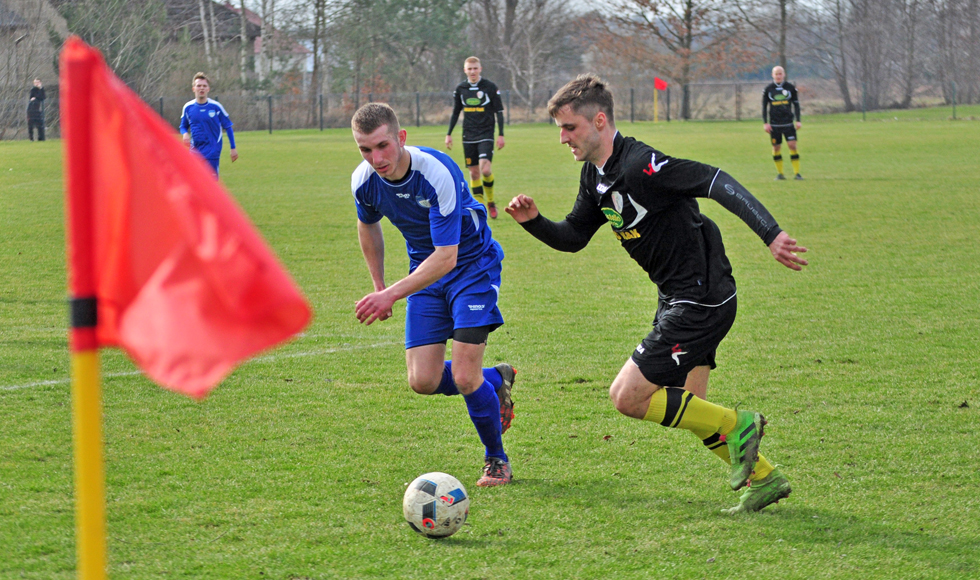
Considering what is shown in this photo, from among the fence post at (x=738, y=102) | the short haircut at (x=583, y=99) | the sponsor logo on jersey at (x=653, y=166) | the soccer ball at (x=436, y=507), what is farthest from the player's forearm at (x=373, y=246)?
the fence post at (x=738, y=102)

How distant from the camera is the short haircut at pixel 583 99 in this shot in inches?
163

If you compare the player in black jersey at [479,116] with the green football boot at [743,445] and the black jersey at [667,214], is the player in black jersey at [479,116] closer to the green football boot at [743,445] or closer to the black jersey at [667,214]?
the black jersey at [667,214]

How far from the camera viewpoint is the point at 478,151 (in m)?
15.4

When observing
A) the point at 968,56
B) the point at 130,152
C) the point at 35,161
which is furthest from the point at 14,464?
the point at 968,56

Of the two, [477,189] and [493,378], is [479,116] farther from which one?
[493,378]

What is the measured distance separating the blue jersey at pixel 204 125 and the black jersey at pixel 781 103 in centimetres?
1045

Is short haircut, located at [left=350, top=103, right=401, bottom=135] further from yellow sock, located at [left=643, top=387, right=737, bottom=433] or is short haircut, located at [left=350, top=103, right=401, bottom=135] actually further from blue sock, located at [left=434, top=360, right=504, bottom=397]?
yellow sock, located at [left=643, top=387, right=737, bottom=433]

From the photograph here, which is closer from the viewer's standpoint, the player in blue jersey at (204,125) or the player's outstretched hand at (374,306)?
the player's outstretched hand at (374,306)

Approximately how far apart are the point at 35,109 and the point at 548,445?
30904mm

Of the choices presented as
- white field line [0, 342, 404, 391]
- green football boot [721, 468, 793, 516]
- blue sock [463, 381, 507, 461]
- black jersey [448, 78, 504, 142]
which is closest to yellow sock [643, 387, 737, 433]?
green football boot [721, 468, 793, 516]

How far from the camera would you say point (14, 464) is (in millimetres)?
4543

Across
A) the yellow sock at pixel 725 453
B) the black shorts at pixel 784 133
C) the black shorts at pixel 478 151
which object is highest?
the black shorts at pixel 784 133

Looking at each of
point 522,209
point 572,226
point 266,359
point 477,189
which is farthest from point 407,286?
point 477,189

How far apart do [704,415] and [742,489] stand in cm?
48
